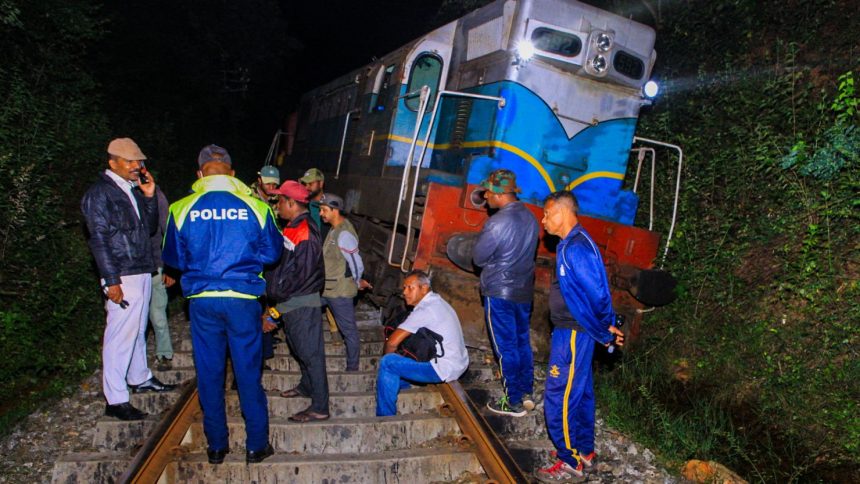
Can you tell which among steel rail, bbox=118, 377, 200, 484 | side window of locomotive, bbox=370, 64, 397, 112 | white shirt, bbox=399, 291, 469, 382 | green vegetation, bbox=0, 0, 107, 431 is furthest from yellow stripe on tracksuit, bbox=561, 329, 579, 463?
side window of locomotive, bbox=370, 64, 397, 112

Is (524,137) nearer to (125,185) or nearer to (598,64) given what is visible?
(598,64)

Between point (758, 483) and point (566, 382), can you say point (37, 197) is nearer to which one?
point (566, 382)

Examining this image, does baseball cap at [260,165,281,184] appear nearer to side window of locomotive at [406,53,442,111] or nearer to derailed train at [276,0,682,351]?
derailed train at [276,0,682,351]

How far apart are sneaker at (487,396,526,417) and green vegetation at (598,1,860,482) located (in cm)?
76

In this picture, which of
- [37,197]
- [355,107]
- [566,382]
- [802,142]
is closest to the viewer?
[566,382]

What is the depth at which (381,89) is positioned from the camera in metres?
7.67

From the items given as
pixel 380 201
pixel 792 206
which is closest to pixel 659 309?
pixel 792 206

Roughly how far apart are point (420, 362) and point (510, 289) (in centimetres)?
91

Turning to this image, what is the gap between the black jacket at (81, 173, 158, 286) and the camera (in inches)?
150

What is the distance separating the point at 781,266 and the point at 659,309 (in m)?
1.45

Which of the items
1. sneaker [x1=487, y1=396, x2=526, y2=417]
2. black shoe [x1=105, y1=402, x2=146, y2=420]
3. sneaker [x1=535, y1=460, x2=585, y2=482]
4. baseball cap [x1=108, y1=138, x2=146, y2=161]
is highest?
baseball cap [x1=108, y1=138, x2=146, y2=161]

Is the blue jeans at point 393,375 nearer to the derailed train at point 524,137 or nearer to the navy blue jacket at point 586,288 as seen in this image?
the navy blue jacket at point 586,288

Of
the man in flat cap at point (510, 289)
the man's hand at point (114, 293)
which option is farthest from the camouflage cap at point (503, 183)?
the man's hand at point (114, 293)

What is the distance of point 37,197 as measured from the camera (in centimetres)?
593
